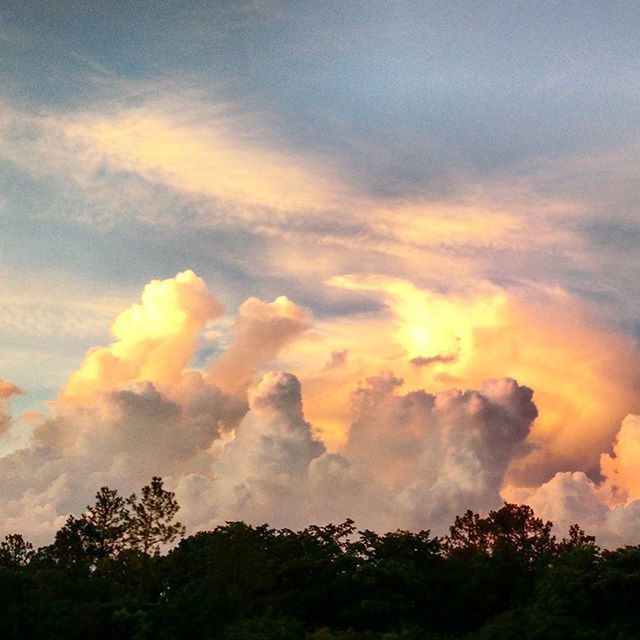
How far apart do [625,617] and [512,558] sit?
1773 centimetres

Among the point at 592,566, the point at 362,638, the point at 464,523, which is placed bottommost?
the point at 362,638

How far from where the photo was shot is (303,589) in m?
69.1

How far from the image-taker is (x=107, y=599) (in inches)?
2692

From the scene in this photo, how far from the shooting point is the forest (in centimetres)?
5381

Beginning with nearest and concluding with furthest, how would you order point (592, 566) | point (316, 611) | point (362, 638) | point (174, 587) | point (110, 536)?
point (362, 638)
point (592, 566)
point (316, 611)
point (174, 587)
point (110, 536)

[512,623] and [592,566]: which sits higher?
[592,566]

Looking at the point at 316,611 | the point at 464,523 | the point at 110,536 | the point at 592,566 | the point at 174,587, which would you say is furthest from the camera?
the point at 464,523

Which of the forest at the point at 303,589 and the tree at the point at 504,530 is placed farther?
the tree at the point at 504,530

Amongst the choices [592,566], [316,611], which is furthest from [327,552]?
[592,566]

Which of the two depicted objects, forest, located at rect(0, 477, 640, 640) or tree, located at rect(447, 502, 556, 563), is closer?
forest, located at rect(0, 477, 640, 640)

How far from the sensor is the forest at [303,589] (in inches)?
2119

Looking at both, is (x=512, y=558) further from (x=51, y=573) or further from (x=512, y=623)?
(x=51, y=573)

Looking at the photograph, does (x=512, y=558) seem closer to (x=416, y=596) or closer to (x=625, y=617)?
(x=416, y=596)

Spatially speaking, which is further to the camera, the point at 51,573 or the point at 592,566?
the point at 51,573
